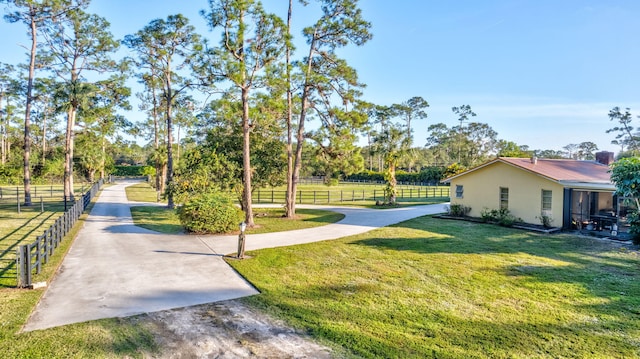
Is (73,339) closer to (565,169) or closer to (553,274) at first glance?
(553,274)

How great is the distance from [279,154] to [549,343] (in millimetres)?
14838

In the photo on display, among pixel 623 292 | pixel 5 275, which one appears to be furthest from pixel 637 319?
pixel 5 275

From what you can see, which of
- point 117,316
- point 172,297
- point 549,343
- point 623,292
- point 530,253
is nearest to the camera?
point 549,343

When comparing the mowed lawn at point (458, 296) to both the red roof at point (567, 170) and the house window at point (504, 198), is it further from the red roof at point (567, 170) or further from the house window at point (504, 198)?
the house window at point (504, 198)

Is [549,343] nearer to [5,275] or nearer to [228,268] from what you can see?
[228,268]

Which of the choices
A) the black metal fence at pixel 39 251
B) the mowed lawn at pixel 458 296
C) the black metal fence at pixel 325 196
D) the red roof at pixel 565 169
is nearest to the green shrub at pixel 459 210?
the red roof at pixel 565 169

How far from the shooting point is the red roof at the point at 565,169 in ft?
50.3

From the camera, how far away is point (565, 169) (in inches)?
692

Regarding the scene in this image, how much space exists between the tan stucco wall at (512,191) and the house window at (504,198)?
0.14 meters

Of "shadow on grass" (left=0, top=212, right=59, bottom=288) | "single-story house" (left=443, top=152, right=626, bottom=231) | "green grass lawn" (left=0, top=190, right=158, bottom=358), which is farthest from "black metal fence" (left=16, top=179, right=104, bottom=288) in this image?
"single-story house" (left=443, top=152, right=626, bottom=231)

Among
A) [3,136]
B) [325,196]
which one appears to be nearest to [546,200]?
[325,196]

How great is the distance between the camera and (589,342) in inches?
207

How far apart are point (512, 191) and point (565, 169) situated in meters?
3.17

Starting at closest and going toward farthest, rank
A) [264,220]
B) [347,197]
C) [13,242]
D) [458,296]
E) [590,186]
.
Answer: [458,296]
[13,242]
[590,186]
[264,220]
[347,197]
